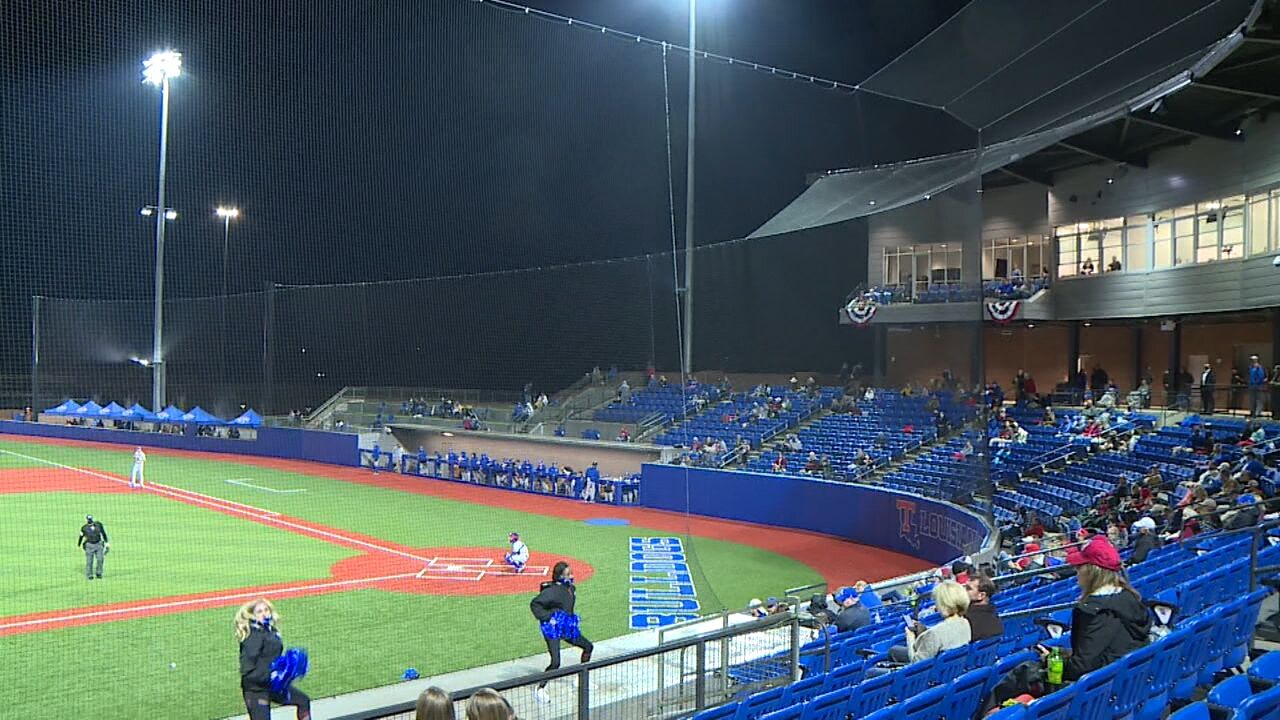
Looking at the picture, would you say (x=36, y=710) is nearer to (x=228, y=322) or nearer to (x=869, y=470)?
(x=869, y=470)

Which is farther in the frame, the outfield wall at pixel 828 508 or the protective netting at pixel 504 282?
the outfield wall at pixel 828 508

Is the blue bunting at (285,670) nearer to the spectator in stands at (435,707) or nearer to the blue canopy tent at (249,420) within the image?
the spectator in stands at (435,707)

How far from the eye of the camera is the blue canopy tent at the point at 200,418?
32.0 m

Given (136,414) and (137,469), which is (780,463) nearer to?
(137,469)

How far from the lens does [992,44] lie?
20.2 m

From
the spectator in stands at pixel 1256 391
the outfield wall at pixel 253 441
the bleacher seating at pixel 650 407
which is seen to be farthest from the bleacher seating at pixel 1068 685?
the outfield wall at pixel 253 441

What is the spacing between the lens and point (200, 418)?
3216 centimetres

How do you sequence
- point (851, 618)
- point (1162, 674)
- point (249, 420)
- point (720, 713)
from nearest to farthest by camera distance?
point (1162, 674)
point (720, 713)
point (851, 618)
point (249, 420)

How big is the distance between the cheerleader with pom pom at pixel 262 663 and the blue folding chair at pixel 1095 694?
16.6 feet

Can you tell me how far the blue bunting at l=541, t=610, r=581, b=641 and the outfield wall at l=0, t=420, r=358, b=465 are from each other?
25.2 meters

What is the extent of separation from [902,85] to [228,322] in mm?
20605

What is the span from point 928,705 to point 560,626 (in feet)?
15.6

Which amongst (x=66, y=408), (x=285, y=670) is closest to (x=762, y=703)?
(x=285, y=670)

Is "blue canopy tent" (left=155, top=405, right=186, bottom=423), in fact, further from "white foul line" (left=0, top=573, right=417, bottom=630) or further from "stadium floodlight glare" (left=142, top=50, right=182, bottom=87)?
"stadium floodlight glare" (left=142, top=50, right=182, bottom=87)
